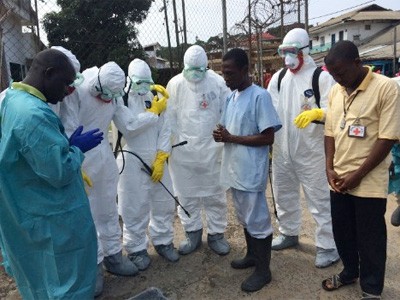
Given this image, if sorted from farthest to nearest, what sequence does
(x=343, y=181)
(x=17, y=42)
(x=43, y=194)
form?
(x=17, y=42) → (x=343, y=181) → (x=43, y=194)

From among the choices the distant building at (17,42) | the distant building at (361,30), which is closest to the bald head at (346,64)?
the distant building at (17,42)

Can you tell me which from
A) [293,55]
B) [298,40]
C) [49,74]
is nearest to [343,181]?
[293,55]

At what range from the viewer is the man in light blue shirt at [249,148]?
8.36 ft

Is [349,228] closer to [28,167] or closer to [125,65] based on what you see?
[28,167]

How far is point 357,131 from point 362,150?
0.12 metres

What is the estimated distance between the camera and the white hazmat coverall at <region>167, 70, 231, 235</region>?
3188 mm

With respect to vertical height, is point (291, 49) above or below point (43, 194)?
above

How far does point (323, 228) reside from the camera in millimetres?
3000

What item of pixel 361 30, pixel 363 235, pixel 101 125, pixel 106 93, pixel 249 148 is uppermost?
pixel 361 30

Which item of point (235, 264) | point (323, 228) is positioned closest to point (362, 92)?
point (323, 228)

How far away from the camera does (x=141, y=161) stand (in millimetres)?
2984

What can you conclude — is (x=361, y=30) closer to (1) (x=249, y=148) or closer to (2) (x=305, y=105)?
(2) (x=305, y=105)

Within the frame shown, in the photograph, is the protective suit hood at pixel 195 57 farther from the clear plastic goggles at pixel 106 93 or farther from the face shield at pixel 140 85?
the clear plastic goggles at pixel 106 93

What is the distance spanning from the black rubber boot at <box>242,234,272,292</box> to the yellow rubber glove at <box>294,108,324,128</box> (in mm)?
871
